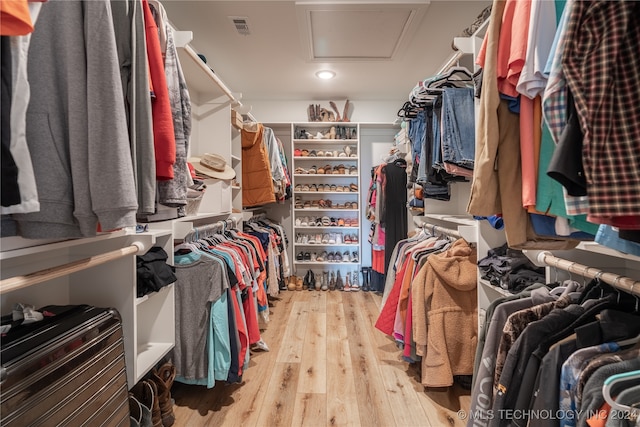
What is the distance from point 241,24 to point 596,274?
2.63m

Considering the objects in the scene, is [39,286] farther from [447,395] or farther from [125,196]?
[447,395]

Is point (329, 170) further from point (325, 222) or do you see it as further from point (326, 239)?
point (326, 239)

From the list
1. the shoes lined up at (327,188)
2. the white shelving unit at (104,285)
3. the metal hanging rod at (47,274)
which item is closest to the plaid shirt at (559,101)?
the metal hanging rod at (47,274)

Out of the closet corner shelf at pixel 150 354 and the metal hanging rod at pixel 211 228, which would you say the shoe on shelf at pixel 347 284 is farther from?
the closet corner shelf at pixel 150 354

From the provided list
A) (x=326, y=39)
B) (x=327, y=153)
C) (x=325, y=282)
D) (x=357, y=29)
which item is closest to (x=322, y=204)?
(x=327, y=153)

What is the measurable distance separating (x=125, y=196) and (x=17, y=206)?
0.21 m

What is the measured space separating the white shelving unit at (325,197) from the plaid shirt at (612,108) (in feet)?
11.5

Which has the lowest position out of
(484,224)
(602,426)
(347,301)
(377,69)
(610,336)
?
(347,301)

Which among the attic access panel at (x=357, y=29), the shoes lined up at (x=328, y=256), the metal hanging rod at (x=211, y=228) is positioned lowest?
the shoes lined up at (x=328, y=256)

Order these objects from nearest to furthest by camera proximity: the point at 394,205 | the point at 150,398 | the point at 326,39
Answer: the point at 150,398 < the point at 326,39 < the point at 394,205

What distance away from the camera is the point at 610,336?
2.80ft

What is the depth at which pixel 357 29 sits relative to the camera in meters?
2.45

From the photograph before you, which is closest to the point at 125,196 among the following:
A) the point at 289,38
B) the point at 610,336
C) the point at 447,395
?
the point at 610,336

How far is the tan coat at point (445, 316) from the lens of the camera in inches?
71.5
